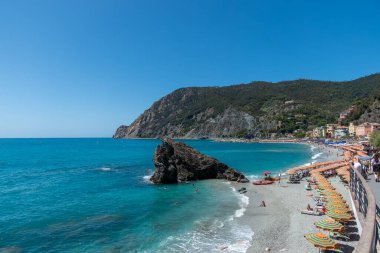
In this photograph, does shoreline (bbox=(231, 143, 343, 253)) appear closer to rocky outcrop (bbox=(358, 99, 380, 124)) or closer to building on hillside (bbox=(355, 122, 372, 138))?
building on hillside (bbox=(355, 122, 372, 138))

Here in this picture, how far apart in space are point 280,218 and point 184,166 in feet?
81.8

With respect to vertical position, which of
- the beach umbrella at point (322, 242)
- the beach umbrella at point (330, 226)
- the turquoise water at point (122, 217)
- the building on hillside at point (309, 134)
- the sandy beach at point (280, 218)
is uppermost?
the building on hillside at point (309, 134)

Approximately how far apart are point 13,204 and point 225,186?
2682 cm

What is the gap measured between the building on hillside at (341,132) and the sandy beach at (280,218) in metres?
111

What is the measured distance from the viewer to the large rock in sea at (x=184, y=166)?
4644cm

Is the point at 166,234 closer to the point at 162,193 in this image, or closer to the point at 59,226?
the point at 59,226

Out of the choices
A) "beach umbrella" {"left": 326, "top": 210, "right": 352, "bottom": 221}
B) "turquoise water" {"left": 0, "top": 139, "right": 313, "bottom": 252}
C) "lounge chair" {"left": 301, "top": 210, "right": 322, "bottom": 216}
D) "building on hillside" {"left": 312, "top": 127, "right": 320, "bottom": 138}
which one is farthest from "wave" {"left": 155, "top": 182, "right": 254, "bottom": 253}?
"building on hillside" {"left": 312, "top": 127, "right": 320, "bottom": 138}

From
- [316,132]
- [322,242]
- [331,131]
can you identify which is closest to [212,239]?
[322,242]

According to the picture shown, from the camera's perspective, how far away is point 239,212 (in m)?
28.3

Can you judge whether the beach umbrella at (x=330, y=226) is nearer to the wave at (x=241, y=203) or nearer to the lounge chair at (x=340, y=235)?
the lounge chair at (x=340, y=235)

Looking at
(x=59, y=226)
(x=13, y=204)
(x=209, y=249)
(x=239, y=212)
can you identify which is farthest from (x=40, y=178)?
(x=209, y=249)

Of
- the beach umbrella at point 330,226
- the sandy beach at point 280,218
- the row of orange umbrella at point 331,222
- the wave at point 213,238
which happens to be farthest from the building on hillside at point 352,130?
the beach umbrella at point 330,226

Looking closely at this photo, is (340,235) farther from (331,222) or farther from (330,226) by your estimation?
(330,226)

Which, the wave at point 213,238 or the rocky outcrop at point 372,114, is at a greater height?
the rocky outcrop at point 372,114
